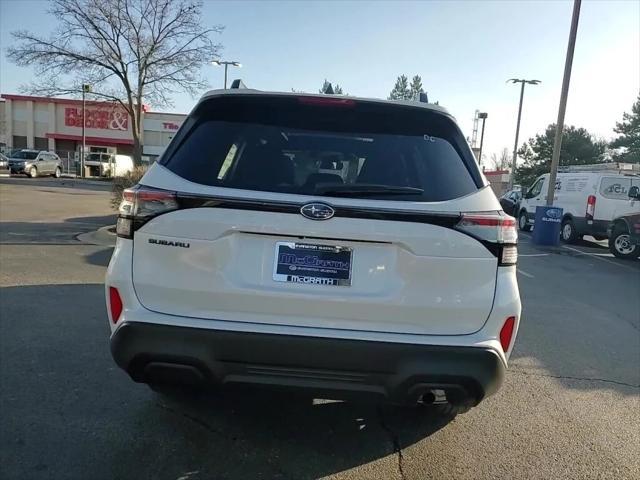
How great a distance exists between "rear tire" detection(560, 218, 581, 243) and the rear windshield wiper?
636 inches

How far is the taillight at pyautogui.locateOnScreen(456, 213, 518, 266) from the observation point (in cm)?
256

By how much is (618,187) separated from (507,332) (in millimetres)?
15736

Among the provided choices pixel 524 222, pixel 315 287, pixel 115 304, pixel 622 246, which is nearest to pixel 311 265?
pixel 315 287

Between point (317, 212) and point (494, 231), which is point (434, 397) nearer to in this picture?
point (494, 231)

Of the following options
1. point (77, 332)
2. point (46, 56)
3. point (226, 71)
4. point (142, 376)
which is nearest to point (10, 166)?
point (226, 71)

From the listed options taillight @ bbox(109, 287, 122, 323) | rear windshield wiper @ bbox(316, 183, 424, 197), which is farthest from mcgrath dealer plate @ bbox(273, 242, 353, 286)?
taillight @ bbox(109, 287, 122, 323)

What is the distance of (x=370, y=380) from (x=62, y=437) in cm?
192

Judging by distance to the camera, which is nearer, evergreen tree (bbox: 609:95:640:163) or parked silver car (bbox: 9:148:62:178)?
parked silver car (bbox: 9:148:62:178)

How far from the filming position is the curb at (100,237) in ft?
34.0

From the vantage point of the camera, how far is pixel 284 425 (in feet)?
11.2

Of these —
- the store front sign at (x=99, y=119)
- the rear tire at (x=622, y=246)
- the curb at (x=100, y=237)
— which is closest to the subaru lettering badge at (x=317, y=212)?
the curb at (x=100, y=237)

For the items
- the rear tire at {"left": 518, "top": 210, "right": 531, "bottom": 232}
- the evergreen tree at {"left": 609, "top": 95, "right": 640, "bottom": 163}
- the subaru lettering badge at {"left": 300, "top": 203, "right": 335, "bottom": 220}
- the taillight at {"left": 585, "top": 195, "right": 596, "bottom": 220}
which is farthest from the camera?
the evergreen tree at {"left": 609, "top": 95, "right": 640, "bottom": 163}

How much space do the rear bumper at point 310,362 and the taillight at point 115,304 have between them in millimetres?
90

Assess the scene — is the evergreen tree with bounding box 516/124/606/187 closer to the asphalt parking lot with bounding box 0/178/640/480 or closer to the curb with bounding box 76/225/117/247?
the curb with bounding box 76/225/117/247
